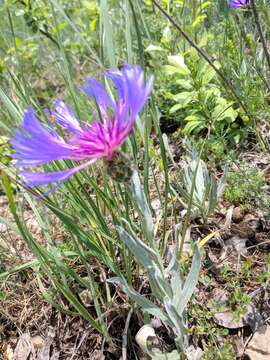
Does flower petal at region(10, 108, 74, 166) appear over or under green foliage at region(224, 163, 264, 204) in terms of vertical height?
over

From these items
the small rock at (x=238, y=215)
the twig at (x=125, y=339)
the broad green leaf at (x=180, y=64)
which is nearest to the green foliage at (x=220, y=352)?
the twig at (x=125, y=339)

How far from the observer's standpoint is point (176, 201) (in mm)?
1544

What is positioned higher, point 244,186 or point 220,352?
point 244,186

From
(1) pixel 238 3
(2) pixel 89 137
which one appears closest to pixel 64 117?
(2) pixel 89 137

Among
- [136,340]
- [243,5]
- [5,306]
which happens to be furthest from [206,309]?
[243,5]

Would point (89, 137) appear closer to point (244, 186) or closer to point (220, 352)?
point (220, 352)

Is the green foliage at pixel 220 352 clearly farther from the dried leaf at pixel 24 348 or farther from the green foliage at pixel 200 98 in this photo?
the green foliage at pixel 200 98

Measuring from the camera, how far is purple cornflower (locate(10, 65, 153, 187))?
2.26ft

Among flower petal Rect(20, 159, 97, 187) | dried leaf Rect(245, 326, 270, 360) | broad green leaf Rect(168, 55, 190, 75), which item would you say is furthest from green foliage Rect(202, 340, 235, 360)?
broad green leaf Rect(168, 55, 190, 75)

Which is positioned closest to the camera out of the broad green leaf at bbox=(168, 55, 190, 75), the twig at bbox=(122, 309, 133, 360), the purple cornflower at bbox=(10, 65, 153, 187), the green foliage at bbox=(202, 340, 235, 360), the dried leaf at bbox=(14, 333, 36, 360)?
the purple cornflower at bbox=(10, 65, 153, 187)

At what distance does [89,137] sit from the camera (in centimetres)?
82

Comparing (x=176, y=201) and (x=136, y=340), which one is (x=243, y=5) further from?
(x=136, y=340)

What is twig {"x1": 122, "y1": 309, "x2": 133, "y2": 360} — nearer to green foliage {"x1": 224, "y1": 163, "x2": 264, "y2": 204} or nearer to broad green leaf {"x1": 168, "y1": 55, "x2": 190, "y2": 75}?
green foliage {"x1": 224, "y1": 163, "x2": 264, "y2": 204}

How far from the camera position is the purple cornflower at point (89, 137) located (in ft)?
2.26
